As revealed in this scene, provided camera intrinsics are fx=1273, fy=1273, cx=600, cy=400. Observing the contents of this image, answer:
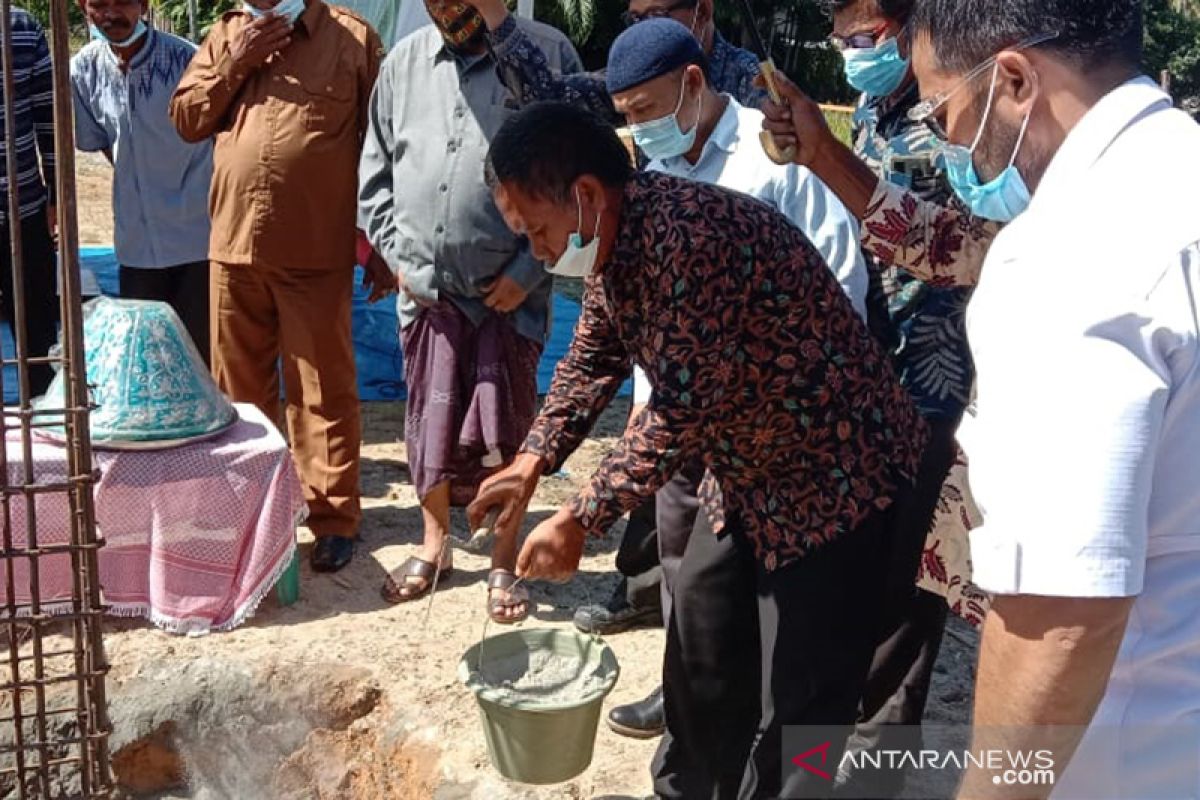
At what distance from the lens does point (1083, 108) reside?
4.36 ft

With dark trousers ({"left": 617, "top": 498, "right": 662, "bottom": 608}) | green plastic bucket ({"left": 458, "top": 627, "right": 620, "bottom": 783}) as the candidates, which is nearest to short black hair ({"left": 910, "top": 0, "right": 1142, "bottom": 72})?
green plastic bucket ({"left": 458, "top": 627, "right": 620, "bottom": 783})

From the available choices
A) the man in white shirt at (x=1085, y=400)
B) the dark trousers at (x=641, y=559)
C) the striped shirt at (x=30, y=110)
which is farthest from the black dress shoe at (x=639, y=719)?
the striped shirt at (x=30, y=110)

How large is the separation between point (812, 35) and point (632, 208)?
20.1m

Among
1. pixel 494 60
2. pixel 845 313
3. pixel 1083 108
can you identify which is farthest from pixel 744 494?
pixel 494 60

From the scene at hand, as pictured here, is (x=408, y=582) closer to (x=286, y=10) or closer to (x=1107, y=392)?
(x=286, y=10)

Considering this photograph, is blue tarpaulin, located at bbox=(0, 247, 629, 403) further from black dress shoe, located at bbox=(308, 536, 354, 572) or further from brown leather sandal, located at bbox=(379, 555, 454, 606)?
brown leather sandal, located at bbox=(379, 555, 454, 606)

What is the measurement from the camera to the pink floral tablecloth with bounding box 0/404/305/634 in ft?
12.3

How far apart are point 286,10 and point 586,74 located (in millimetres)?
1031

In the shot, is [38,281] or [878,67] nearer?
[878,67]

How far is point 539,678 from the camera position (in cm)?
291

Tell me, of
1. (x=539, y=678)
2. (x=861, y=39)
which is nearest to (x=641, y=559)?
(x=539, y=678)

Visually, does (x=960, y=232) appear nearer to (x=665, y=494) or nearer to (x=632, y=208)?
(x=632, y=208)

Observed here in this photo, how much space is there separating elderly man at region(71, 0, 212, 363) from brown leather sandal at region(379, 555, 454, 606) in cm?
146

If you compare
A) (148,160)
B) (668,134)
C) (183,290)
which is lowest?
Answer: (183,290)
